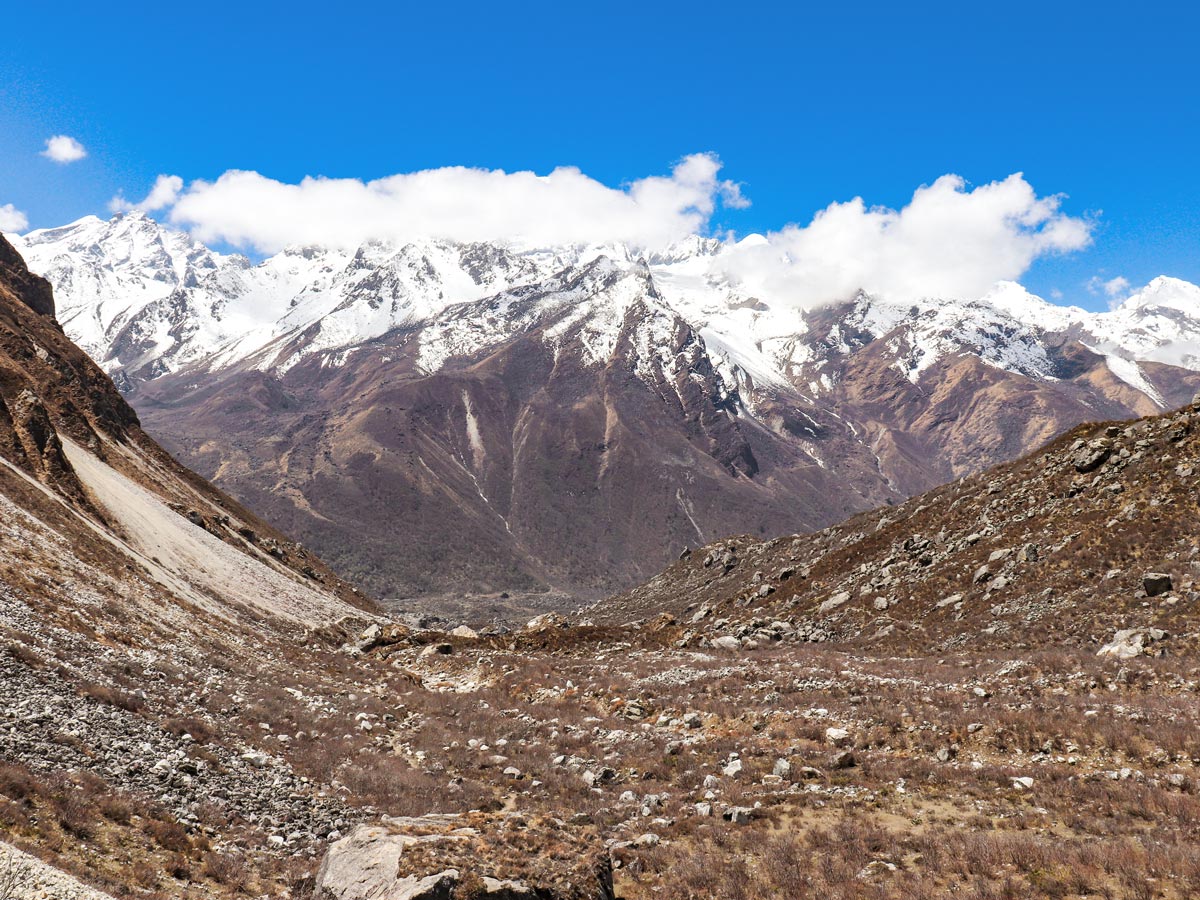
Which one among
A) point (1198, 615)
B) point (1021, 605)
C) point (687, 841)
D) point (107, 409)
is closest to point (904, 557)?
point (1021, 605)

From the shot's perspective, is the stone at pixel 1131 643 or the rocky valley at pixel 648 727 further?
the stone at pixel 1131 643

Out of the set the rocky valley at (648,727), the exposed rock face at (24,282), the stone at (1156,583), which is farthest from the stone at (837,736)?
the exposed rock face at (24,282)

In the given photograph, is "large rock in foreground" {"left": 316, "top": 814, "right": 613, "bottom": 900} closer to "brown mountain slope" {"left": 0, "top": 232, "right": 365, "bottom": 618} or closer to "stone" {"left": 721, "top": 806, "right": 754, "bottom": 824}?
"stone" {"left": 721, "top": 806, "right": 754, "bottom": 824}

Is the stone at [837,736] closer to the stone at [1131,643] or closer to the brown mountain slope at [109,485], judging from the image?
the stone at [1131,643]

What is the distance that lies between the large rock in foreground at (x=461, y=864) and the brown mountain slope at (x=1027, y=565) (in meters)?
31.1

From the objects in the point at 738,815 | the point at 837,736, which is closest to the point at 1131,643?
the point at 837,736

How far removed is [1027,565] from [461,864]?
4518 cm

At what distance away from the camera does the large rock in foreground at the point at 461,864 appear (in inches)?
Result: 542

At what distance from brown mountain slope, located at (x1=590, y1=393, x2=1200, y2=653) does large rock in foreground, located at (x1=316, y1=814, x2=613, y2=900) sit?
3114 cm

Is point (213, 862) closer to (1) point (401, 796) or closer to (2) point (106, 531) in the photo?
(1) point (401, 796)

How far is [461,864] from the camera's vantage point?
46.9 feet

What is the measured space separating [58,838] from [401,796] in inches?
403

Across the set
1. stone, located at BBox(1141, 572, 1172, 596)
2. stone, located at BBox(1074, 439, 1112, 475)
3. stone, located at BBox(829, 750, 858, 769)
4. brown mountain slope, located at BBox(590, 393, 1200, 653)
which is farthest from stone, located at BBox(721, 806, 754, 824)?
stone, located at BBox(1074, 439, 1112, 475)

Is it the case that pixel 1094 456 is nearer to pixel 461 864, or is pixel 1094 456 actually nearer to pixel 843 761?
pixel 843 761
